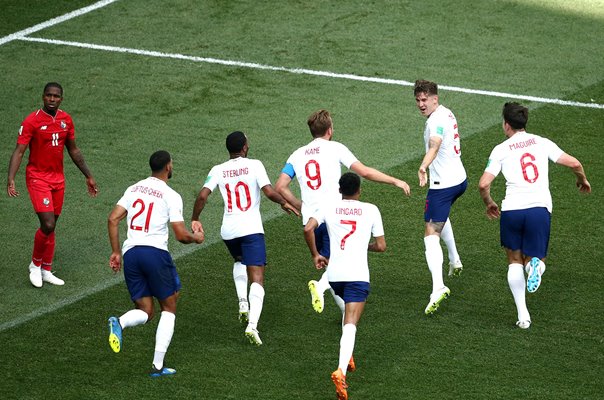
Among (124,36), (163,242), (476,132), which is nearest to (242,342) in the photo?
(163,242)

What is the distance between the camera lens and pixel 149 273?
419 inches

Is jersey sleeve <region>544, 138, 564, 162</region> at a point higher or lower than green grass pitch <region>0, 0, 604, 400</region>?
higher

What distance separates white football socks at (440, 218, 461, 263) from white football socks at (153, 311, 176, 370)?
351 centimetres

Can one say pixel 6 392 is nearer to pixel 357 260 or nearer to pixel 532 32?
pixel 357 260

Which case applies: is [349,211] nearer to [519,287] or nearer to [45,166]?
[519,287]

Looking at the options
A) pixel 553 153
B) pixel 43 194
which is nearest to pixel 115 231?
pixel 43 194

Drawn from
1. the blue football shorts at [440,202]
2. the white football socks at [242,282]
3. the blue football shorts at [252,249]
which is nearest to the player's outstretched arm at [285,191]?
the blue football shorts at [252,249]

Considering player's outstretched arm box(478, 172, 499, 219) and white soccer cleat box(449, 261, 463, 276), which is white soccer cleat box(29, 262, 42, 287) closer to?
white soccer cleat box(449, 261, 463, 276)

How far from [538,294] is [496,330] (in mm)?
1093

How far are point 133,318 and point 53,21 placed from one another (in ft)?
41.5

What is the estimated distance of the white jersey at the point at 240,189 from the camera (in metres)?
11.3

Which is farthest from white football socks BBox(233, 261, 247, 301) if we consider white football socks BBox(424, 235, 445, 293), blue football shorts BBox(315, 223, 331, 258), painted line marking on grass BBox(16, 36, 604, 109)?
painted line marking on grass BBox(16, 36, 604, 109)

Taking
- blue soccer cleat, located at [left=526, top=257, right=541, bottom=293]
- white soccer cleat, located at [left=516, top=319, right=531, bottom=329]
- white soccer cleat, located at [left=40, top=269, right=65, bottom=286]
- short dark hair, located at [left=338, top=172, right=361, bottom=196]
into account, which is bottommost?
white soccer cleat, located at [left=516, top=319, right=531, bottom=329]

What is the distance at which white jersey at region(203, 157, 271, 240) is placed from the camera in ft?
37.0
